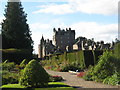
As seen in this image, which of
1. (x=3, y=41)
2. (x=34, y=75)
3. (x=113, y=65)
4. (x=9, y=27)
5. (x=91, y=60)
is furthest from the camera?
(x=9, y=27)

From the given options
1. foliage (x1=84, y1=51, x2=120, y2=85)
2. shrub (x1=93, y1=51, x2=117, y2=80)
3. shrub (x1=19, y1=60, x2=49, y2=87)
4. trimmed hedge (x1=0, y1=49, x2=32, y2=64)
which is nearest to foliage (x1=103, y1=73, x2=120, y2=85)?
foliage (x1=84, y1=51, x2=120, y2=85)

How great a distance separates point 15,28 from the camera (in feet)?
164

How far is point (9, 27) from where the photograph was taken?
5016cm

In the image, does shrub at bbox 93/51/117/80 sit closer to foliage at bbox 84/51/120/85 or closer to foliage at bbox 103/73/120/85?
foliage at bbox 84/51/120/85

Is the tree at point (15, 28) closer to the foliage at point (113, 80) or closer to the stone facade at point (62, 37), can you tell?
the foliage at point (113, 80)

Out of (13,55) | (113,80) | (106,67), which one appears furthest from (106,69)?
(13,55)

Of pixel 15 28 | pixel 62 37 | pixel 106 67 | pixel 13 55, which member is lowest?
pixel 106 67

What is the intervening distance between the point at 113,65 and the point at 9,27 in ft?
118

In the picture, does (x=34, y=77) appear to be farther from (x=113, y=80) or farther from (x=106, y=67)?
(x=106, y=67)

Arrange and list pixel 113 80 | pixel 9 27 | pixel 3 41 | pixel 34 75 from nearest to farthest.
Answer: pixel 34 75
pixel 113 80
pixel 3 41
pixel 9 27

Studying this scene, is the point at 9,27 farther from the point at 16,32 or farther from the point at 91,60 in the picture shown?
the point at 91,60

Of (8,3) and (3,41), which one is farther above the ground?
(8,3)

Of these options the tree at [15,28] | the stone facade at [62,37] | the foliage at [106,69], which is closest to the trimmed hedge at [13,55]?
the tree at [15,28]

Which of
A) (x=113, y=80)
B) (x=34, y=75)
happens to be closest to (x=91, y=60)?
(x=113, y=80)
